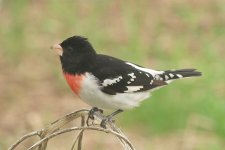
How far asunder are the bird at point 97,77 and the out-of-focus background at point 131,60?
3.91 ft

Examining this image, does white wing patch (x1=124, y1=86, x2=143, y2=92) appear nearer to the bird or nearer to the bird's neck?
the bird

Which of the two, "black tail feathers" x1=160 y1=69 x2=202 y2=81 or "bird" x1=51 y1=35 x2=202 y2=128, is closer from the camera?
"bird" x1=51 y1=35 x2=202 y2=128

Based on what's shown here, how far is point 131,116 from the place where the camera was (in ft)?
20.6

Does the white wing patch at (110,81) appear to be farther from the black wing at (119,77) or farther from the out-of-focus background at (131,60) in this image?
the out-of-focus background at (131,60)

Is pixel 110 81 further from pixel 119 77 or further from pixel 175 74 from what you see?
pixel 175 74

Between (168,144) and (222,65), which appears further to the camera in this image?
(222,65)

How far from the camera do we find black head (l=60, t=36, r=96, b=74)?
12.8 ft

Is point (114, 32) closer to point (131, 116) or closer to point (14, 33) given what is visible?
point (14, 33)

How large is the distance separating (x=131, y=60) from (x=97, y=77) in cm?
285

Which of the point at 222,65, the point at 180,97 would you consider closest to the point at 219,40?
the point at 222,65

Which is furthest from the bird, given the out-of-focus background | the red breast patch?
the out-of-focus background

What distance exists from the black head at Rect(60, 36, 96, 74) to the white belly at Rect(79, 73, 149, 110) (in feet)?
0.24

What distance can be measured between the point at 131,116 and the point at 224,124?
0.80m

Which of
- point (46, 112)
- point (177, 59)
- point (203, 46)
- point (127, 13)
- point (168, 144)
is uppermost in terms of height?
point (127, 13)
